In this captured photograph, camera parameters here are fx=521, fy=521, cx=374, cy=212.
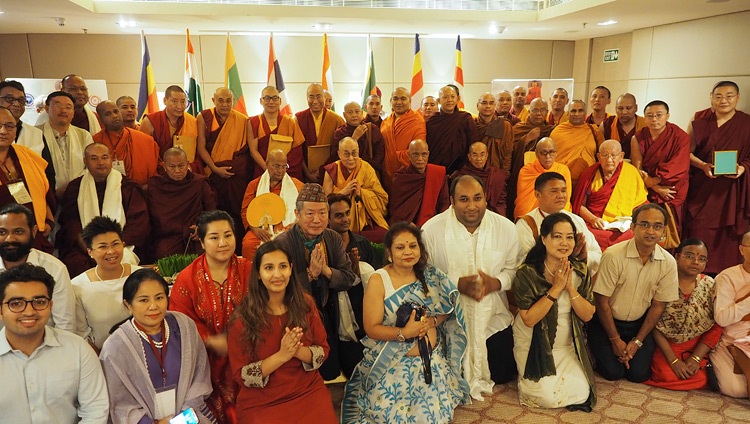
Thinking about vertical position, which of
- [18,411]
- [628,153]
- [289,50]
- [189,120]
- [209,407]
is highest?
[289,50]

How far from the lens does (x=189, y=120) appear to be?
215 inches

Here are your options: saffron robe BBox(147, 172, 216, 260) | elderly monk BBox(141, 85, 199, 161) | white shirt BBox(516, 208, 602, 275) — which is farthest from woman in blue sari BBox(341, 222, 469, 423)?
elderly monk BBox(141, 85, 199, 161)

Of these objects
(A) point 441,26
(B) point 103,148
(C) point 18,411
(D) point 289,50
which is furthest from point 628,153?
(D) point 289,50

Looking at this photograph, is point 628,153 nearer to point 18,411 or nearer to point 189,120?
point 189,120

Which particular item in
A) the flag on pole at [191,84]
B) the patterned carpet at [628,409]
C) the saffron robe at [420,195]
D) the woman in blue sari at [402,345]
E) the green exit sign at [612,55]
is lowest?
the patterned carpet at [628,409]

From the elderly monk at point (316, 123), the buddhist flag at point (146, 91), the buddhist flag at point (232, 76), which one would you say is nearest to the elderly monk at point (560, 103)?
the elderly monk at point (316, 123)

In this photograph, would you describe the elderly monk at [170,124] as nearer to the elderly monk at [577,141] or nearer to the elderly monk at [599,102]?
the elderly monk at [577,141]

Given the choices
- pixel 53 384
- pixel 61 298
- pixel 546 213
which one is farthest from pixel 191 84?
pixel 53 384

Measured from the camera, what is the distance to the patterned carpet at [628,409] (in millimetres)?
2941

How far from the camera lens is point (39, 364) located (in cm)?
212

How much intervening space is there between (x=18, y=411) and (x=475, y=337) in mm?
2346

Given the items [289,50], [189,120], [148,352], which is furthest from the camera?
[289,50]

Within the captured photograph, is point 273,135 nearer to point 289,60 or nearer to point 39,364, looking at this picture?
point 39,364

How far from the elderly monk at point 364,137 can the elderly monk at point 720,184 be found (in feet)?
10.4
